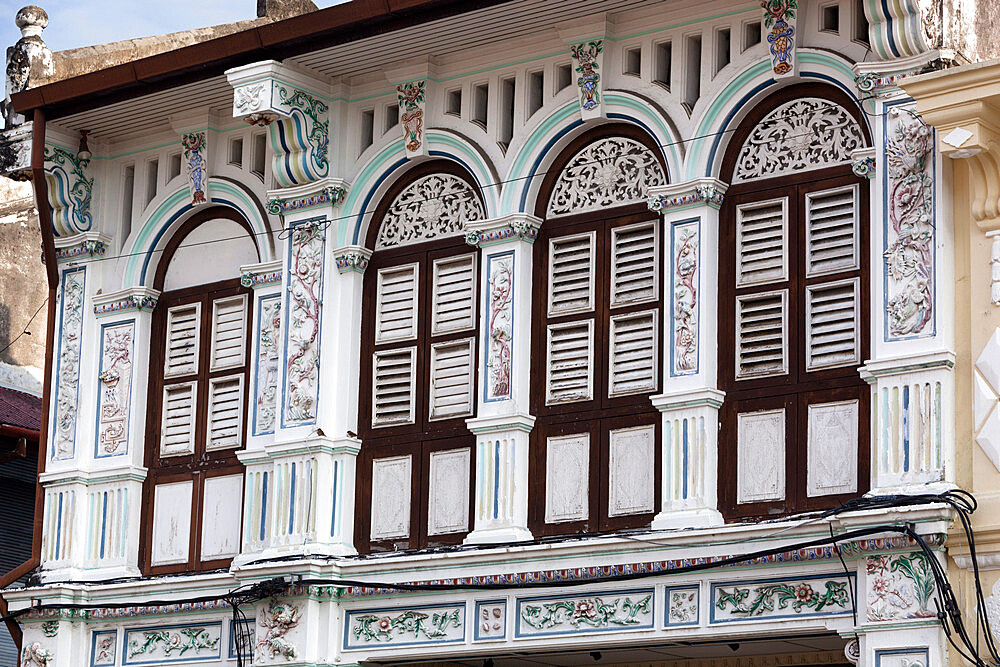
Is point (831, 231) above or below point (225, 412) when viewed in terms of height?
above

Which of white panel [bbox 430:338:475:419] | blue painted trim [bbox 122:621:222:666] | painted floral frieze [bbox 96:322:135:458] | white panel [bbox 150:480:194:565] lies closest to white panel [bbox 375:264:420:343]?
white panel [bbox 430:338:475:419]

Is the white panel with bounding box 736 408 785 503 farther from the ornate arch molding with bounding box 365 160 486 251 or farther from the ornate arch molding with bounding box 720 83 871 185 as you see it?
the ornate arch molding with bounding box 365 160 486 251

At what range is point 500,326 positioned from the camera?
14.0m

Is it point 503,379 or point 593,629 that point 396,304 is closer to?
point 503,379

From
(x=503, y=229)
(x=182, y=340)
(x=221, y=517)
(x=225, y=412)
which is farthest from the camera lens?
(x=182, y=340)

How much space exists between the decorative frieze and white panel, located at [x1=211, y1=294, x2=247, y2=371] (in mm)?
2490

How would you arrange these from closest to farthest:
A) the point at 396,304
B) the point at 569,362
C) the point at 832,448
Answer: the point at 832,448 < the point at 569,362 < the point at 396,304

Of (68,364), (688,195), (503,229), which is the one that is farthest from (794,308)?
(68,364)

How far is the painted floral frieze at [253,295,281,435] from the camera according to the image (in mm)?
14945

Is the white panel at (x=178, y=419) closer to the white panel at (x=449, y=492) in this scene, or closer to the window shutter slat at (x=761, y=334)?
the white panel at (x=449, y=492)

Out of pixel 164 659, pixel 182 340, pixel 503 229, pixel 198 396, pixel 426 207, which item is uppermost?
pixel 426 207

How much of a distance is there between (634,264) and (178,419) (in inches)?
167

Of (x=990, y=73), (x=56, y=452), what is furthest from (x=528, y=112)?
(x=56, y=452)

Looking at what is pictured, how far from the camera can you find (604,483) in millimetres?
13422
